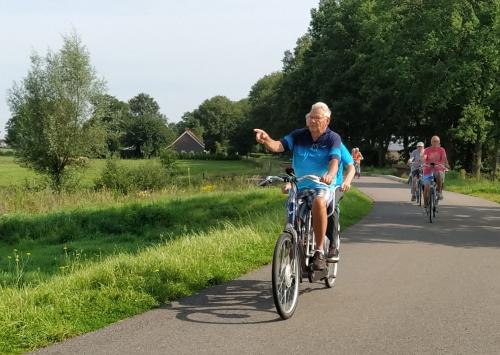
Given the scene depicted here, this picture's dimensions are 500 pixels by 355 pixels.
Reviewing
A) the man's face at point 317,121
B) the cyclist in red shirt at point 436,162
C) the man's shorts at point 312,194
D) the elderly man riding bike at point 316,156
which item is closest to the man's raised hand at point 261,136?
the elderly man riding bike at point 316,156

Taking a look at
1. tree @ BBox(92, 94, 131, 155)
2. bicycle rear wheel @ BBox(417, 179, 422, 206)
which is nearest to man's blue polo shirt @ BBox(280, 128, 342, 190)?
bicycle rear wheel @ BBox(417, 179, 422, 206)

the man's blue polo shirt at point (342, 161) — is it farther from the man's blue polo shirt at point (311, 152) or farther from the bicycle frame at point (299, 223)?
the bicycle frame at point (299, 223)

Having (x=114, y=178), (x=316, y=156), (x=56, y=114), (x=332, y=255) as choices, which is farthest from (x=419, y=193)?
(x=56, y=114)

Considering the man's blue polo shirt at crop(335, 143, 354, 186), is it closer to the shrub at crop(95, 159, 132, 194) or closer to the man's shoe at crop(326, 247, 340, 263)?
the man's shoe at crop(326, 247, 340, 263)

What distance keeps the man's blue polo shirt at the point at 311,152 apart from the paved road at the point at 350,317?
1.29m

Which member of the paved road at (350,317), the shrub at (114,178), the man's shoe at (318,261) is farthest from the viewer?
the shrub at (114,178)

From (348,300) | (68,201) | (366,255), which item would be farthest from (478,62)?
(348,300)

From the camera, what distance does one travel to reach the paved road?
4.63m

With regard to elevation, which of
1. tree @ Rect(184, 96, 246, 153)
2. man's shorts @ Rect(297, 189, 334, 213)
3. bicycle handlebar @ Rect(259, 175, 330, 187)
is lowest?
man's shorts @ Rect(297, 189, 334, 213)

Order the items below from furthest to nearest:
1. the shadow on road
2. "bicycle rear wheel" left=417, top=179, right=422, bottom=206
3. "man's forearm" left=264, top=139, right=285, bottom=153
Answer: "bicycle rear wheel" left=417, top=179, right=422, bottom=206 < "man's forearm" left=264, top=139, right=285, bottom=153 < the shadow on road

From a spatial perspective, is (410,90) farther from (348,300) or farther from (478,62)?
(348,300)

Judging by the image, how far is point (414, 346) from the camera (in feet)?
15.3

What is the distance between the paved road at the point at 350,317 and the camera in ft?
15.2

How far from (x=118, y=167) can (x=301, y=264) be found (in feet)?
83.7
